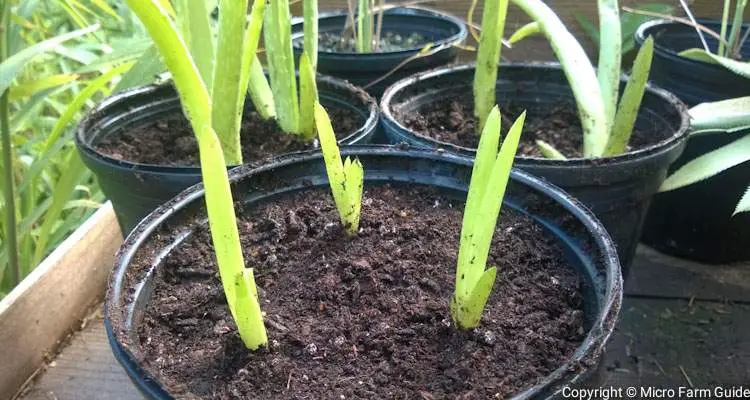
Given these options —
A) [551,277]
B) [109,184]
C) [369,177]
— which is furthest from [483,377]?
[109,184]

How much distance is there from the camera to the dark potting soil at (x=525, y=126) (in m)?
0.93

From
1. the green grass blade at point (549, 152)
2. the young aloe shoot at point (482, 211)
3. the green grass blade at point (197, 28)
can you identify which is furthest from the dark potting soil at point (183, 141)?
the young aloe shoot at point (482, 211)

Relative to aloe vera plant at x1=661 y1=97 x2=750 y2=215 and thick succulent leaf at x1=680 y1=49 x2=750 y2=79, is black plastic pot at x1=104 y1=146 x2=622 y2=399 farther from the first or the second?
thick succulent leaf at x1=680 y1=49 x2=750 y2=79

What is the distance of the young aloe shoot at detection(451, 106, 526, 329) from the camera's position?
1.46 feet

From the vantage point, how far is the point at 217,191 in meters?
0.41

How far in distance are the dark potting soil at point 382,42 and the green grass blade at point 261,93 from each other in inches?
17.2

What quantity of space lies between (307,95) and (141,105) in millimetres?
288

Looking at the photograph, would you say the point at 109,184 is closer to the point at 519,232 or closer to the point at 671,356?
the point at 519,232

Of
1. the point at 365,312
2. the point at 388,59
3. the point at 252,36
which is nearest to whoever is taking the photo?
the point at 365,312

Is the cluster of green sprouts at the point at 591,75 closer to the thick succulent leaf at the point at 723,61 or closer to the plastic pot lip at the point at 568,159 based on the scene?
the plastic pot lip at the point at 568,159

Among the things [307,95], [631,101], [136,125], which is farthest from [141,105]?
[631,101]

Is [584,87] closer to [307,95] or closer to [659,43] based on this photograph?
[307,95]

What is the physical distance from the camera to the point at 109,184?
2.58ft

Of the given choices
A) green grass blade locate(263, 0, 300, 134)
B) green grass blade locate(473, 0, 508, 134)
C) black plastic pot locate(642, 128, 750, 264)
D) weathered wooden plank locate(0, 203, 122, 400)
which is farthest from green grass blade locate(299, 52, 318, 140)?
black plastic pot locate(642, 128, 750, 264)
